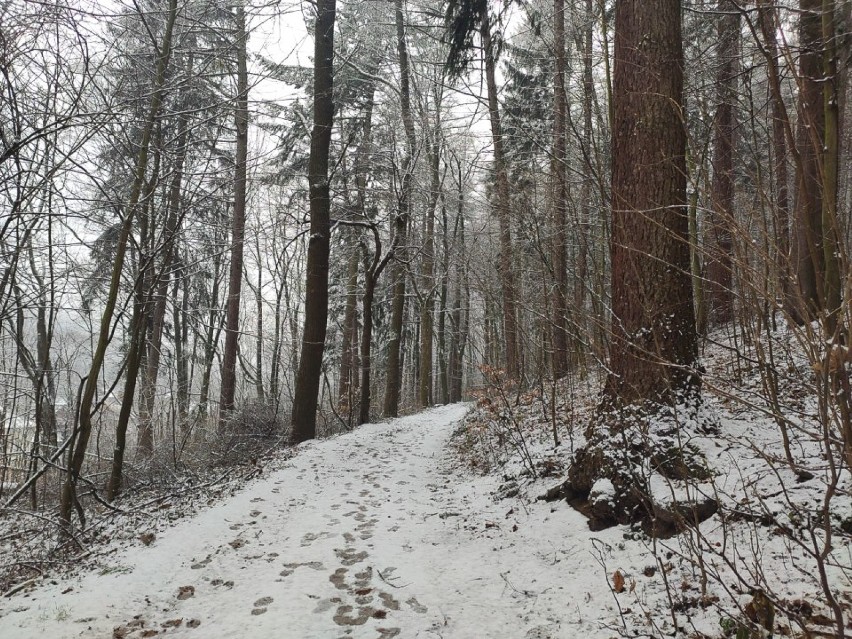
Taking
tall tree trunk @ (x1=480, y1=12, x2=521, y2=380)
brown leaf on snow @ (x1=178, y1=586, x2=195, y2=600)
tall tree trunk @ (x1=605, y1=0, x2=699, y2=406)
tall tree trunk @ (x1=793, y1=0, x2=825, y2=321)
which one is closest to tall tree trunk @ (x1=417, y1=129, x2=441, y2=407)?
tall tree trunk @ (x1=480, y1=12, x2=521, y2=380)

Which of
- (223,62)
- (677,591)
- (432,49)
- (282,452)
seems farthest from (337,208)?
(677,591)

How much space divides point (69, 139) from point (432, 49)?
1270 cm

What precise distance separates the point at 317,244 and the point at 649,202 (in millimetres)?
6803

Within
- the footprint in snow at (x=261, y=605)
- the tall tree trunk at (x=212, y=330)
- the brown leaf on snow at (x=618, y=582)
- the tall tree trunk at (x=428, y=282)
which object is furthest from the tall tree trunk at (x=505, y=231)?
the tall tree trunk at (x=212, y=330)

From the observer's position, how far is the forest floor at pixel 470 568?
2590 mm

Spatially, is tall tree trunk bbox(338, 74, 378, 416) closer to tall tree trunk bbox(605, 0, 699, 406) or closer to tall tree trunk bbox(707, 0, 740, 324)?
tall tree trunk bbox(707, 0, 740, 324)

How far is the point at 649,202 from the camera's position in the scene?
13.6 ft

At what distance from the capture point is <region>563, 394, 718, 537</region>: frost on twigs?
3.51 m

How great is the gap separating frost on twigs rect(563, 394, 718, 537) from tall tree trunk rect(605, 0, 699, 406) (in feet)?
0.62

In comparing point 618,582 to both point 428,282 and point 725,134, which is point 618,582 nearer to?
point 725,134

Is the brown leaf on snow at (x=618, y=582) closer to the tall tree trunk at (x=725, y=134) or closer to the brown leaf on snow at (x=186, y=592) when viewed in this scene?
the brown leaf on snow at (x=186, y=592)

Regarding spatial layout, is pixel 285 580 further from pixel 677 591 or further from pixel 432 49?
pixel 432 49

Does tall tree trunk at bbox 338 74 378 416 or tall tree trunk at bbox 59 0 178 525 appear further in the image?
tall tree trunk at bbox 338 74 378 416

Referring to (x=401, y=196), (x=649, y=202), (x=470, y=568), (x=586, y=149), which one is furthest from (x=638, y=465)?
(x=401, y=196)
